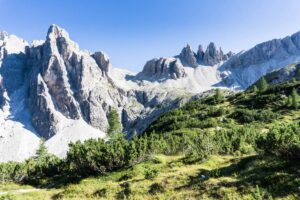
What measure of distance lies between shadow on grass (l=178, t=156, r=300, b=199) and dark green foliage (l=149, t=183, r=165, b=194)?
1.71 m

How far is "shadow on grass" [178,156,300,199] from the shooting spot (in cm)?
2053

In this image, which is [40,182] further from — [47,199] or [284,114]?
[284,114]

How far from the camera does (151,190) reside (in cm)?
2467

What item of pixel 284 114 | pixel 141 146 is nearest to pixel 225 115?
pixel 284 114

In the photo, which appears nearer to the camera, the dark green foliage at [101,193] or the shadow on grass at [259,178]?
the shadow on grass at [259,178]

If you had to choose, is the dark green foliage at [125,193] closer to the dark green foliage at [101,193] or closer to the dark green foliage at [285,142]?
the dark green foliage at [101,193]

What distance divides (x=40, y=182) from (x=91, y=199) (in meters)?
26.7

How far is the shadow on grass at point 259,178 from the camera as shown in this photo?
67.4 feet

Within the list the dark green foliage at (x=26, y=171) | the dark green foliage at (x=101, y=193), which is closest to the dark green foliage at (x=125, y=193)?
the dark green foliage at (x=101, y=193)

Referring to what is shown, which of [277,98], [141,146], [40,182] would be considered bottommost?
[40,182]

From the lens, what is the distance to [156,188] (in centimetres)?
2491

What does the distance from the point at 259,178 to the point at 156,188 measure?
7.92 metres

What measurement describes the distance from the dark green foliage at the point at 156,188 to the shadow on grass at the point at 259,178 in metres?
1.71

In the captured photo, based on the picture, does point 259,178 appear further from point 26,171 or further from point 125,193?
point 26,171
